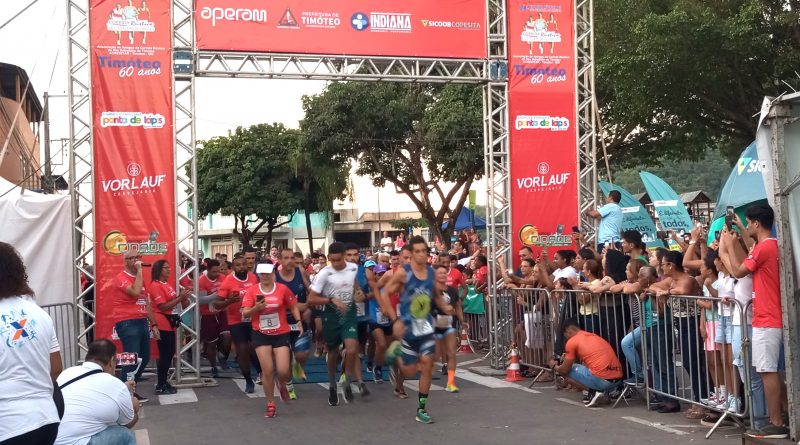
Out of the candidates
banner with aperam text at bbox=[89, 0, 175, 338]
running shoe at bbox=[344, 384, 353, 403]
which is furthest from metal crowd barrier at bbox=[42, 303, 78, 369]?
running shoe at bbox=[344, 384, 353, 403]

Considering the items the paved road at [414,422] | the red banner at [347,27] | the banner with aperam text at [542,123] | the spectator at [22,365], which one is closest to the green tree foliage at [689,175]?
the banner with aperam text at [542,123]

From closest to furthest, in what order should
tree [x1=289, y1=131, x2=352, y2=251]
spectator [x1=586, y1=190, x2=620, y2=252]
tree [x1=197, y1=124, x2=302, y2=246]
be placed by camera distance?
spectator [x1=586, y1=190, x2=620, y2=252] → tree [x1=289, y1=131, x2=352, y2=251] → tree [x1=197, y1=124, x2=302, y2=246]

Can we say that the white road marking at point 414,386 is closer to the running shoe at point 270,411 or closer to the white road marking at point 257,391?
the white road marking at point 257,391

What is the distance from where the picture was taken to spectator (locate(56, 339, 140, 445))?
5727 mm

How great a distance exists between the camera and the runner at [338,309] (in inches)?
445

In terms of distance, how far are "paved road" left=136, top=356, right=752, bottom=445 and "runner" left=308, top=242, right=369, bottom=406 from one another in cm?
36

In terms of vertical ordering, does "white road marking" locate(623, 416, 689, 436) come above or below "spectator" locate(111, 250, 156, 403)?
below

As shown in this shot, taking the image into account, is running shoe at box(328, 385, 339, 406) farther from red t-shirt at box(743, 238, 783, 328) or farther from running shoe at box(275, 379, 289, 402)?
red t-shirt at box(743, 238, 783, 328)

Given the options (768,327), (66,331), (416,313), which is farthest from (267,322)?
(768,327)

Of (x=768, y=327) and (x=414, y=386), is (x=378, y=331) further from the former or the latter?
(x=768, y=327)

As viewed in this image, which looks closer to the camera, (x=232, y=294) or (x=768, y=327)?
(x=768, y=327)

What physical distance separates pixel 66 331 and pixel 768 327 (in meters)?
9.03

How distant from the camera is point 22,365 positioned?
16.0 ft

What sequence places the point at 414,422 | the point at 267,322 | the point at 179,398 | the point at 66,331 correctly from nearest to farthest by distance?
the point at 414,422 → the point at 267,322 → the point at 179,398 → the point at 66,331
